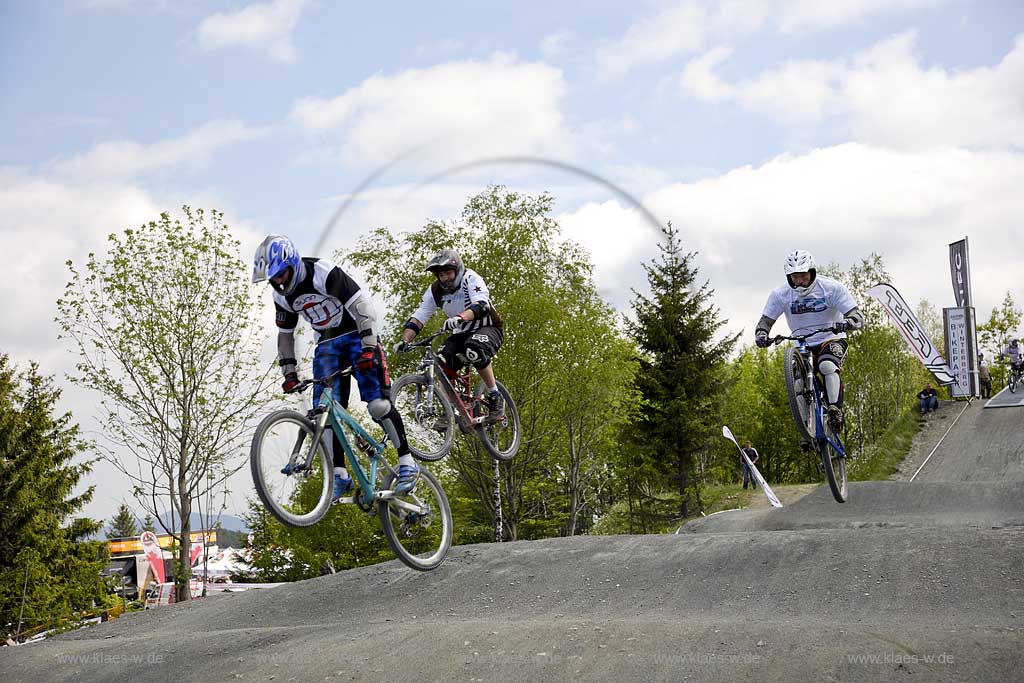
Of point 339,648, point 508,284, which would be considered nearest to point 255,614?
point 339,648

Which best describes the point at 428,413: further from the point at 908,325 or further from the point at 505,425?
the point at 908,325

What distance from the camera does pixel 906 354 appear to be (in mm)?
64062

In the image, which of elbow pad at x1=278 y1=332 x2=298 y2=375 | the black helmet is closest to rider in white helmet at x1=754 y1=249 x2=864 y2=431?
the black helmet

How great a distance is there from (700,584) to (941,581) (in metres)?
3.39

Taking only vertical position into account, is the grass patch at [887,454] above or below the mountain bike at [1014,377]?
below

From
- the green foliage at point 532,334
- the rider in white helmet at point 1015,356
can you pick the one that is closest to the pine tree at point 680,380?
the green foliage at point 532,334

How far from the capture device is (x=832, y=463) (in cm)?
1523

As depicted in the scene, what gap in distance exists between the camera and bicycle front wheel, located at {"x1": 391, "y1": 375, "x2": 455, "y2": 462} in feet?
37.9

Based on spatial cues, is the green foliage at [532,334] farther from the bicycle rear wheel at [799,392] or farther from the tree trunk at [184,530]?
the bicycle rear wheel at [799,392]

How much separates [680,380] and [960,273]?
1341 centimetres

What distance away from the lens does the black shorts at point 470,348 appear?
1188 centimetres

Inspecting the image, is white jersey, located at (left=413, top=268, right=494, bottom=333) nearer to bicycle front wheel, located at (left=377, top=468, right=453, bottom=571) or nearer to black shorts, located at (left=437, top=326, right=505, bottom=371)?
black shorts, located at (left=437, top=326, right=505, bottom=371)

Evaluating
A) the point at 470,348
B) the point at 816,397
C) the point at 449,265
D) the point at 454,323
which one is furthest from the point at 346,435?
the point at 816,397

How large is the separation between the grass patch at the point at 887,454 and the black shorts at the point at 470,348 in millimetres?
21250
